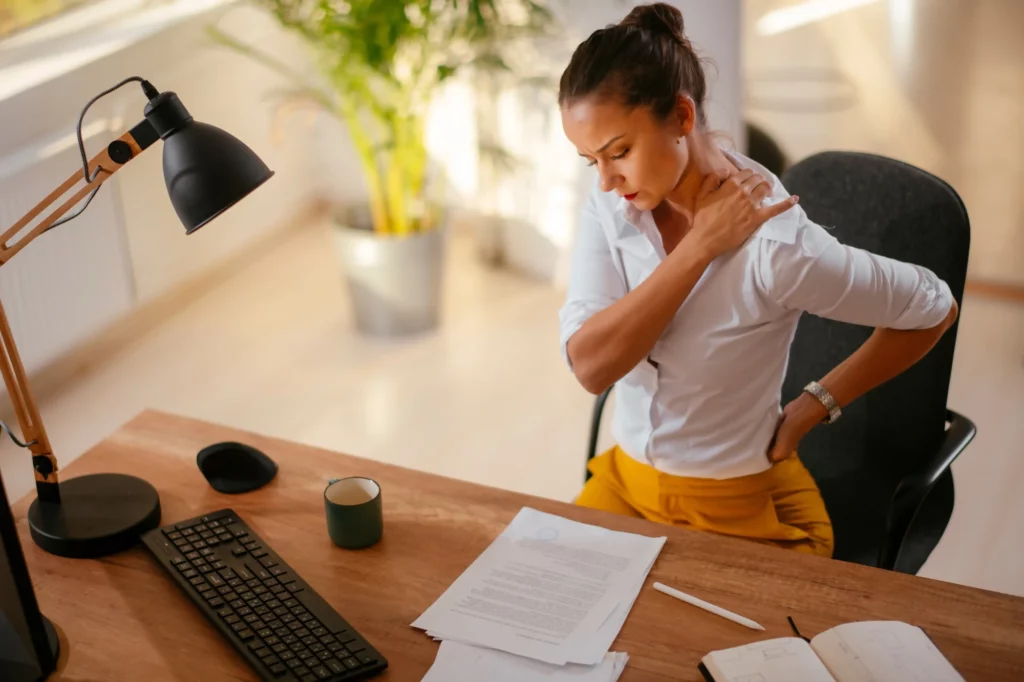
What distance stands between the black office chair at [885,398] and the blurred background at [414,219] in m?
0.99

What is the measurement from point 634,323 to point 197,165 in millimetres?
624

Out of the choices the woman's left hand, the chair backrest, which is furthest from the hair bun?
the woman's left hand

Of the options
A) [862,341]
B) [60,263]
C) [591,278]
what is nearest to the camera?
[591,278]

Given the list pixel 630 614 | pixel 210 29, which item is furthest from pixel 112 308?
pixel 630 614

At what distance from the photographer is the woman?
4.50 feet

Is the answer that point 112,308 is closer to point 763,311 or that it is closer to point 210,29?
point 210,29

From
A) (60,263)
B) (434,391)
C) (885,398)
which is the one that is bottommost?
(434,391)

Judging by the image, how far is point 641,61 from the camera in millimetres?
1342

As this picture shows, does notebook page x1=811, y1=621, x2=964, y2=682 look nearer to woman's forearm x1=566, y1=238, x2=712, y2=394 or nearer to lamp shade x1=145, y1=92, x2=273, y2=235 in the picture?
woman's forearm x1=566, y1=238, x2=712, y2=394

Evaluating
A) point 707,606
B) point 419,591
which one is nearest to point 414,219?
point 419,591

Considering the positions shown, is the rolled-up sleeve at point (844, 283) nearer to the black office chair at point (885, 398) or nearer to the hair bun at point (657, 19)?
the black office chair at point (885, 398)

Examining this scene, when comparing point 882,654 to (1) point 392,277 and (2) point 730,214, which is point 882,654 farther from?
(1) point 392,277

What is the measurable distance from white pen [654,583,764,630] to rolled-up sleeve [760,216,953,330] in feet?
1.42

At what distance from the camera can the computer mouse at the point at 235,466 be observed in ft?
5.04
